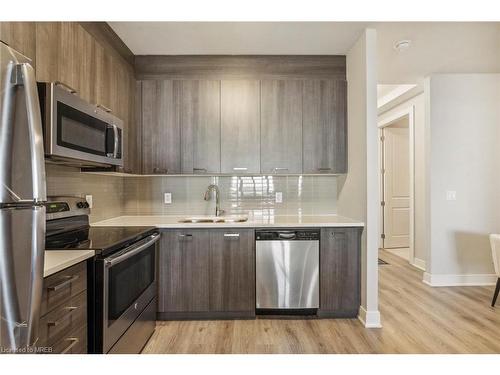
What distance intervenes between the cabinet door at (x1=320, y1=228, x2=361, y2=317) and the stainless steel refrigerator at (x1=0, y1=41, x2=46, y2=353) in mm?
2110

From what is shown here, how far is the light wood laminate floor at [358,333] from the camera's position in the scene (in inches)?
82.2

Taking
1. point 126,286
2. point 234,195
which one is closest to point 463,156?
point 234,195

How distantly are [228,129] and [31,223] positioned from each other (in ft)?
6.99

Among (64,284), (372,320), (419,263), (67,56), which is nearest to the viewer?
(64,284)

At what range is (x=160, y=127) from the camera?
2865mm

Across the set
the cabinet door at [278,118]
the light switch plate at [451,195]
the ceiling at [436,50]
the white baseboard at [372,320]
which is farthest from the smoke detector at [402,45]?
the white baseboard at [372,320]

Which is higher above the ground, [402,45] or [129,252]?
[402,45]

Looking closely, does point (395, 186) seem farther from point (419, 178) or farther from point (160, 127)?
point (160, 127)

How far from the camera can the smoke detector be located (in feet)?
8.57

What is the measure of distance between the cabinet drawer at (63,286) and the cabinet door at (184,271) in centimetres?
108

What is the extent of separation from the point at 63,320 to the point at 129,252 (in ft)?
1.92

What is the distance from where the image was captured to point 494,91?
354 centimetres
